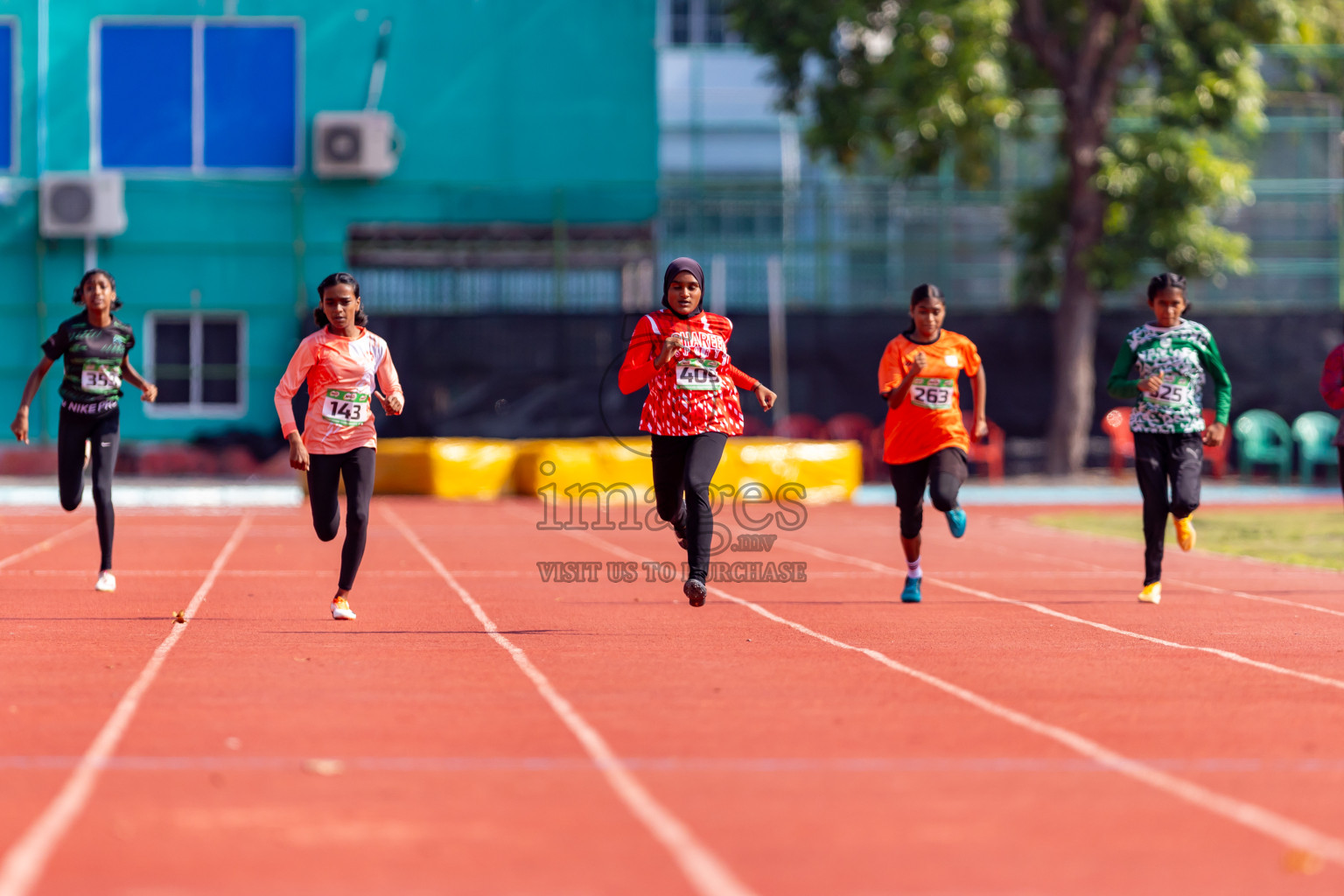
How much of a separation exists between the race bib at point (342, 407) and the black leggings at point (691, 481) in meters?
1.67

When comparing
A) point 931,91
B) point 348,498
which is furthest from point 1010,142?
point 348,498

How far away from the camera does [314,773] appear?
6270mm

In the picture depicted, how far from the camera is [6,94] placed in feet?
112

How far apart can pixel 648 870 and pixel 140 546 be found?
13059 millimetres

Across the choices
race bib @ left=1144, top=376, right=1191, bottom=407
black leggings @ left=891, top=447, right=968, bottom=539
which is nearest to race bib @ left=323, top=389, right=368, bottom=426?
black leggings @ left=891, top=447, right=968, bottom=539

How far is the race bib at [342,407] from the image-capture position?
35.2 feet

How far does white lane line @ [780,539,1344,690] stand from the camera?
8.93 meters

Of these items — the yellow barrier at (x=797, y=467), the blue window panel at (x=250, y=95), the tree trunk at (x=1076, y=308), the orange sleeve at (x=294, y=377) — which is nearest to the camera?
the orange sleeve at (x=294, y=377)

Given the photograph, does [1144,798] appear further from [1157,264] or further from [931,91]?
[1157,264]

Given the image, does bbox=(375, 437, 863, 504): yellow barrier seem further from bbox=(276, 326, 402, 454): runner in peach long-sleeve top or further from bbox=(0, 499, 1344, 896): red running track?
bbox=(276, 326, 402, 454): runner in peach long-sleeve top

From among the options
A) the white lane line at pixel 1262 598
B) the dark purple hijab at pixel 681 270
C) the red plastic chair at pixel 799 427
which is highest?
the dark purple hijab at pixel 681 270

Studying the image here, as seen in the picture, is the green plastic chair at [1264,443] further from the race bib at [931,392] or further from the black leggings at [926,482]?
the race bib at [931,392]

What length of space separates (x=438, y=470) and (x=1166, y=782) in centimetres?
2046

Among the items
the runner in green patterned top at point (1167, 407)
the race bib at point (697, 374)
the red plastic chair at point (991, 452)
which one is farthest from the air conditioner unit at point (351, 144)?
the race bib at point (697, 374)
